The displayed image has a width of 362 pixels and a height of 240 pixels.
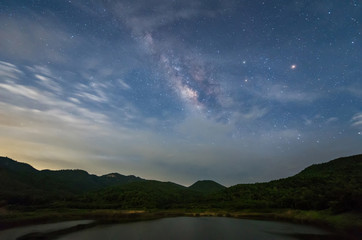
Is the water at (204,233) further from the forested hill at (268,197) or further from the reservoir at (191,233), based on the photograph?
the forested hill at (268,197)

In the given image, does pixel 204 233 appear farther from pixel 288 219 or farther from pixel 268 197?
pixel 268 197

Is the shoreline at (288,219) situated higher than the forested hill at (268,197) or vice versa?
the forested hill at (268,197)

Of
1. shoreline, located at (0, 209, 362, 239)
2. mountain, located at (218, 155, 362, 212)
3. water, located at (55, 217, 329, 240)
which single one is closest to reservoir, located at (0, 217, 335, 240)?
water, located at (55, 217, 329, 240)

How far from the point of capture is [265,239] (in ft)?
128

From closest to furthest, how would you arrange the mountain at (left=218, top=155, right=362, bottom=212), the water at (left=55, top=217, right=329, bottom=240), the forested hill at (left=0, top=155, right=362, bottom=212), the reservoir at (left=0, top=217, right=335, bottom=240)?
the reservoir at (left=0, top=217, right=335, bottom=240)
the water at (left=55, top=217, right=329, bottom=240)
the mountain at (left=218, top=155, right=362, bottom=212)
the forested hill at (left=0, top=155, right=362, bottom=212)

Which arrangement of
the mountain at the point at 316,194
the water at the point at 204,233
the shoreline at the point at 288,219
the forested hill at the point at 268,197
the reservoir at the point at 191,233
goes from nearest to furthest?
the reservoir at the point at 191,233, the water at the point at 204,233, the shoreline at the point at 288,219, the mountain at the point at 316,194, the forested hill at the point at 268,197

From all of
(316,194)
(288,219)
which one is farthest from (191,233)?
(316,194)

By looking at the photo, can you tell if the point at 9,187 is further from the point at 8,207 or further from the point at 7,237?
the point at 7,237

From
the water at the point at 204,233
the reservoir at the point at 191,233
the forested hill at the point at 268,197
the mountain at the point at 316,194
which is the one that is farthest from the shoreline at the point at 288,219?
the water at the point at 204,233

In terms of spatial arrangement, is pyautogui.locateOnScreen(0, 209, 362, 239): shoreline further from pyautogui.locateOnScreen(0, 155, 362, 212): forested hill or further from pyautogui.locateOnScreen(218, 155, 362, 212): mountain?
pyautogui.locateOnScreen(0, 155, 362, 212): forested hill

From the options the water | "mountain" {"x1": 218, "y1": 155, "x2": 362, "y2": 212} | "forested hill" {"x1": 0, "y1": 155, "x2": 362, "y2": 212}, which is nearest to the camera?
the water

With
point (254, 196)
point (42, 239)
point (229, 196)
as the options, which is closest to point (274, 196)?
point (254, 196)

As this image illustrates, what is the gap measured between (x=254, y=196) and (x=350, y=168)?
6964 cm

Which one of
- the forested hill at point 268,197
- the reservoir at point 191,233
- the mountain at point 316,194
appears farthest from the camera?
the forested hill at point 268,197
